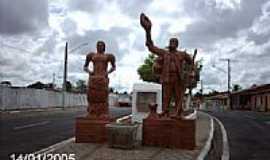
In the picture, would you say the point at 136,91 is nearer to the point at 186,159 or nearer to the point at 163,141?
the point at 163,141

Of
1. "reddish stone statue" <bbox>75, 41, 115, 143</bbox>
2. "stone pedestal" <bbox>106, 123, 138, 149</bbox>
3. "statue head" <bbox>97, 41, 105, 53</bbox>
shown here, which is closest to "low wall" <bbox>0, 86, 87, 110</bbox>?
"statue head" <bbox>97, 41, 105, 53</bbox>

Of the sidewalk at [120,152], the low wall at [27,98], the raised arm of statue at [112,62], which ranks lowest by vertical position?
the sidewalk at [120,152]

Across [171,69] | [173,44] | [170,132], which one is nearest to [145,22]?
[173,44]

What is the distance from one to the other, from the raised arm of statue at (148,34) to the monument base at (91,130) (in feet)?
7.61

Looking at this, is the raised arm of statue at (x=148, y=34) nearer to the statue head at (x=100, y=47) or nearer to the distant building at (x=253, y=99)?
the statue head at (x=100, y=47)

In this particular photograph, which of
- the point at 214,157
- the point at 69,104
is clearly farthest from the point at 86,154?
the point at 69,104

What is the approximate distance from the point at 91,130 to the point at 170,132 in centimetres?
220

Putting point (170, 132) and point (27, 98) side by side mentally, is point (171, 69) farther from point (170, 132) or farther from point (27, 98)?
point (27, 98)

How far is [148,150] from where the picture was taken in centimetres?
1166

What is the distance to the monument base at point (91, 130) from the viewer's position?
42.1ft

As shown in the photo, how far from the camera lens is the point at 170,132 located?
40.3ft

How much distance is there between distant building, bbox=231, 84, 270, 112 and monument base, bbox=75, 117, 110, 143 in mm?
53922

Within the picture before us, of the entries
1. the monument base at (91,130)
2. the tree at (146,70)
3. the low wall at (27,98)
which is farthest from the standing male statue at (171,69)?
the tree at (146,70)

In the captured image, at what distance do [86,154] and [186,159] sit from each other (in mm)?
2249
